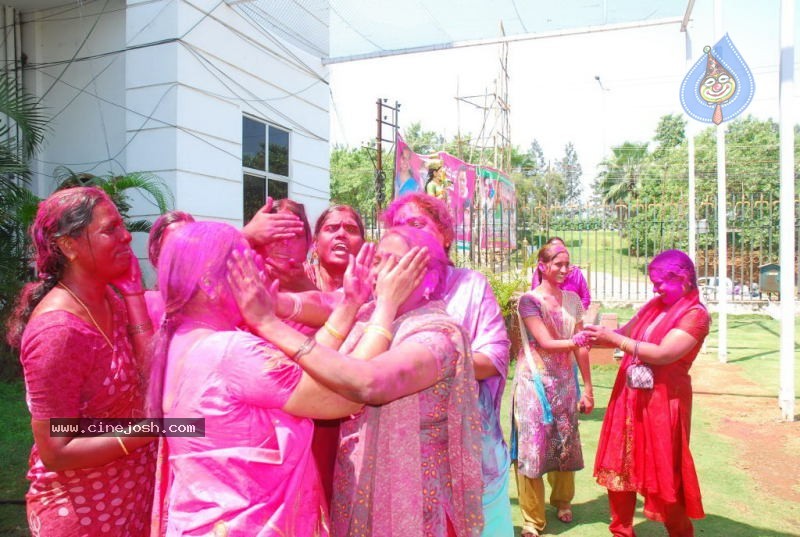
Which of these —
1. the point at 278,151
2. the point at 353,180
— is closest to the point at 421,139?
the point at 353,180

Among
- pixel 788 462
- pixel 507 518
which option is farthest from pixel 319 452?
pixel 788 462

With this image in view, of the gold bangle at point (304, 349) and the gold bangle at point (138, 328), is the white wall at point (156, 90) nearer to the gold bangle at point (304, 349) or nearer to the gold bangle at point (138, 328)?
the gold bangle at point (138, 328)

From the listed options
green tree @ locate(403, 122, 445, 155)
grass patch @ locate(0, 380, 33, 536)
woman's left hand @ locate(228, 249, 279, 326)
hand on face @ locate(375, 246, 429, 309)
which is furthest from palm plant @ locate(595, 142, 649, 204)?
woman's left hand @ locate(228, 249, 279, 326)

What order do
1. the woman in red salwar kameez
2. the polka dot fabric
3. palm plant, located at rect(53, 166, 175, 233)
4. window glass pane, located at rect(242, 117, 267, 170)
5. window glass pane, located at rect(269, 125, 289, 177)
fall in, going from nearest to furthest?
1. the polka dot fabric
2. the woman in red salwar kameez
3. palm plant, located at rect(53, 166, 175, 233)
4. window glass pane, located at rect(242, 117, 267, 170)
5. window glass pane, located at rect(269, 125, 289, 177)

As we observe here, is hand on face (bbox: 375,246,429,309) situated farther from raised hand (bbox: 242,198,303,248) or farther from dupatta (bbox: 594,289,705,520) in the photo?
dupatta (bbox: 594,289,705,520)

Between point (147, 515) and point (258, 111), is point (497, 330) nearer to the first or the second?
point (147, 515)

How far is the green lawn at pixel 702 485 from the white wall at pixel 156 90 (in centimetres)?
301

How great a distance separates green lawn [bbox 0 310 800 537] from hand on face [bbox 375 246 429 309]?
281 centimetres

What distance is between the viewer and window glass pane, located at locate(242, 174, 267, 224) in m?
8.20

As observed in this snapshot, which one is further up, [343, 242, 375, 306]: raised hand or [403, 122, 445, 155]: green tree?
[403, 122, 445, 155]: green tree

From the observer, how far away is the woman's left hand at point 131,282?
2.06 m

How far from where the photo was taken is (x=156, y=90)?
6773 mm

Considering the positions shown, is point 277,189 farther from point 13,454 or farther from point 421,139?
point 421,139

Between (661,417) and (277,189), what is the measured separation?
6.98 m
